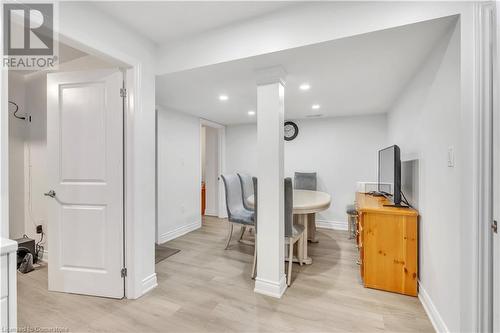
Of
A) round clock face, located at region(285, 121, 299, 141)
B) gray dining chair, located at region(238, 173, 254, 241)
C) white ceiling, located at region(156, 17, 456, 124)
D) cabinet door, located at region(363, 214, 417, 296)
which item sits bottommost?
cabinet door, located at region(363, 214, 417, 296)

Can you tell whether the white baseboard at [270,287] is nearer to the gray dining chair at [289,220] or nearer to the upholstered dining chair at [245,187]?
the gray dining chair at [289,220]

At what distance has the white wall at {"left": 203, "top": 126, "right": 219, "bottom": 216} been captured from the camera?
507cm

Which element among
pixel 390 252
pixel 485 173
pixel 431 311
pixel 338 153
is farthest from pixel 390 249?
pixel 338 153

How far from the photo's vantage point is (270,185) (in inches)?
77.3

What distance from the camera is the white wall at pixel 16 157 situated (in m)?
2.69

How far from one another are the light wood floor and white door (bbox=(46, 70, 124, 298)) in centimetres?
22

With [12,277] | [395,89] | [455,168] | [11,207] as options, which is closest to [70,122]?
[12,277]

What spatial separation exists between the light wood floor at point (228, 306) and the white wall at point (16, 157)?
0.84 metres

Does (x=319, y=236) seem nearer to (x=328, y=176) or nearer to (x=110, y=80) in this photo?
(x=328, y=176)

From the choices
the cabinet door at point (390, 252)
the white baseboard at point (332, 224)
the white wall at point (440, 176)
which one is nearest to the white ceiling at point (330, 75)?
the white wall at point (440, 176)

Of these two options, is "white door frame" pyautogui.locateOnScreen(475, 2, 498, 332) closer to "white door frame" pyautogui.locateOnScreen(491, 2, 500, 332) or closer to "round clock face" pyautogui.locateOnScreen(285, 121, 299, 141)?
"white door frame" pyautogui.locateOnScreen(491, 2, 500, 332)

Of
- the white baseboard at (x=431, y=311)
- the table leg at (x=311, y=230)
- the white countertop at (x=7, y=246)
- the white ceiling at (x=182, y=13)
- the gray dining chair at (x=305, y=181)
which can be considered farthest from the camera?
the gray dining chair at (x=305, y=181)

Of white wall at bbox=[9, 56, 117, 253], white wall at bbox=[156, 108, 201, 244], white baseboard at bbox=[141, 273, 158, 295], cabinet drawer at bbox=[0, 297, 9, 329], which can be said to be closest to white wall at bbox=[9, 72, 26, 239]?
white wall at bbox=[9, 56, 117, 253]

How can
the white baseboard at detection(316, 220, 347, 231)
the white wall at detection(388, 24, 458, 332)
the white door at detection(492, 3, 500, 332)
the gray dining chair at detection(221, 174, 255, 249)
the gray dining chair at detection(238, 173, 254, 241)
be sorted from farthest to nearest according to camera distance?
the white baseboard at detection(316, 220, 347, 231)
the gray dining chair at detection(238, 173, 254, 241)
the gray dining chair at detection(221, 174, 255, 249)
the white wall at detection(388, 24, 458, 332)
the white door at detection(492, 3, 500, 332)
